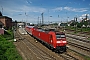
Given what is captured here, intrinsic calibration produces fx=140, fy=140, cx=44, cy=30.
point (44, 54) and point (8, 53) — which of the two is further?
point (44, 54)

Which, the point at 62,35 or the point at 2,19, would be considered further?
the point at 2,19

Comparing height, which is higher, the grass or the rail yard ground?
the grass

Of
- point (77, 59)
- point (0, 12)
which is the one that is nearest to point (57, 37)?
point (77, 59)

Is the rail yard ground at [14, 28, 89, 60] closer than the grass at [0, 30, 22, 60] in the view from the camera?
No

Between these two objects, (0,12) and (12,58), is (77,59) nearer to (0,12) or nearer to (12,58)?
(12,58)

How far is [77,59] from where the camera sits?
17938 mm

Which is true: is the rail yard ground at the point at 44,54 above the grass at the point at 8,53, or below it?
below

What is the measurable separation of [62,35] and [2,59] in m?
9.99

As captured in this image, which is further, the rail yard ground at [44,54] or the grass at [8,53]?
the rail yard ground at [44,54]

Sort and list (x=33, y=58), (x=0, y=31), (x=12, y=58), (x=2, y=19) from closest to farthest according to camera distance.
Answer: (x=12, y=58) < (x=33, y=58) < (x=0, y=31) < (x=2, y=19)

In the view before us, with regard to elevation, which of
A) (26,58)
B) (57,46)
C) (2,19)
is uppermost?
(2,19)

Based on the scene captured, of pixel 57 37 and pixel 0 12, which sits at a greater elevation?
pixel 0 12

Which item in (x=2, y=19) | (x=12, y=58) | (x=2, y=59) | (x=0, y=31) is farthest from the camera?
(x=2, y=19)

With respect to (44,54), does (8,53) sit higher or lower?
higher
